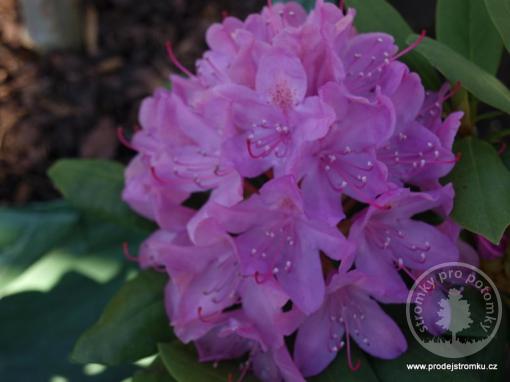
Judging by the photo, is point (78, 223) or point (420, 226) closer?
point (420, 226)

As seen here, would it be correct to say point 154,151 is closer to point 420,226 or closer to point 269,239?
point 269,239

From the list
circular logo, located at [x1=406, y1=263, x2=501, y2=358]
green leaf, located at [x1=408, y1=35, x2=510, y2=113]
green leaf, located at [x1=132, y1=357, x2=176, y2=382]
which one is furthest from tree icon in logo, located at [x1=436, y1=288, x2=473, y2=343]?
green leaf, located at [x1=132, y1=357, x2=176, y2=382]

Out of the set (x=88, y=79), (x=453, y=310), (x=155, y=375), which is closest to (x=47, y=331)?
(x=155, y=375)

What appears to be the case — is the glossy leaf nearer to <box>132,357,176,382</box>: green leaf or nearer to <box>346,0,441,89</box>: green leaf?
<box>132,357,176,382</box>: green leaf

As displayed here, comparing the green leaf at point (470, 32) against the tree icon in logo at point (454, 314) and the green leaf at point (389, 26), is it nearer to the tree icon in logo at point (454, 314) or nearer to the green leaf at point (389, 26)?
the green leaf at point (389, 26)

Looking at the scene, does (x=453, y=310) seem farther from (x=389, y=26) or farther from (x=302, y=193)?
(x=389, y=26)

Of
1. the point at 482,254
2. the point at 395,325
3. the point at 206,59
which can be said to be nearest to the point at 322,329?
the point at 395,325
